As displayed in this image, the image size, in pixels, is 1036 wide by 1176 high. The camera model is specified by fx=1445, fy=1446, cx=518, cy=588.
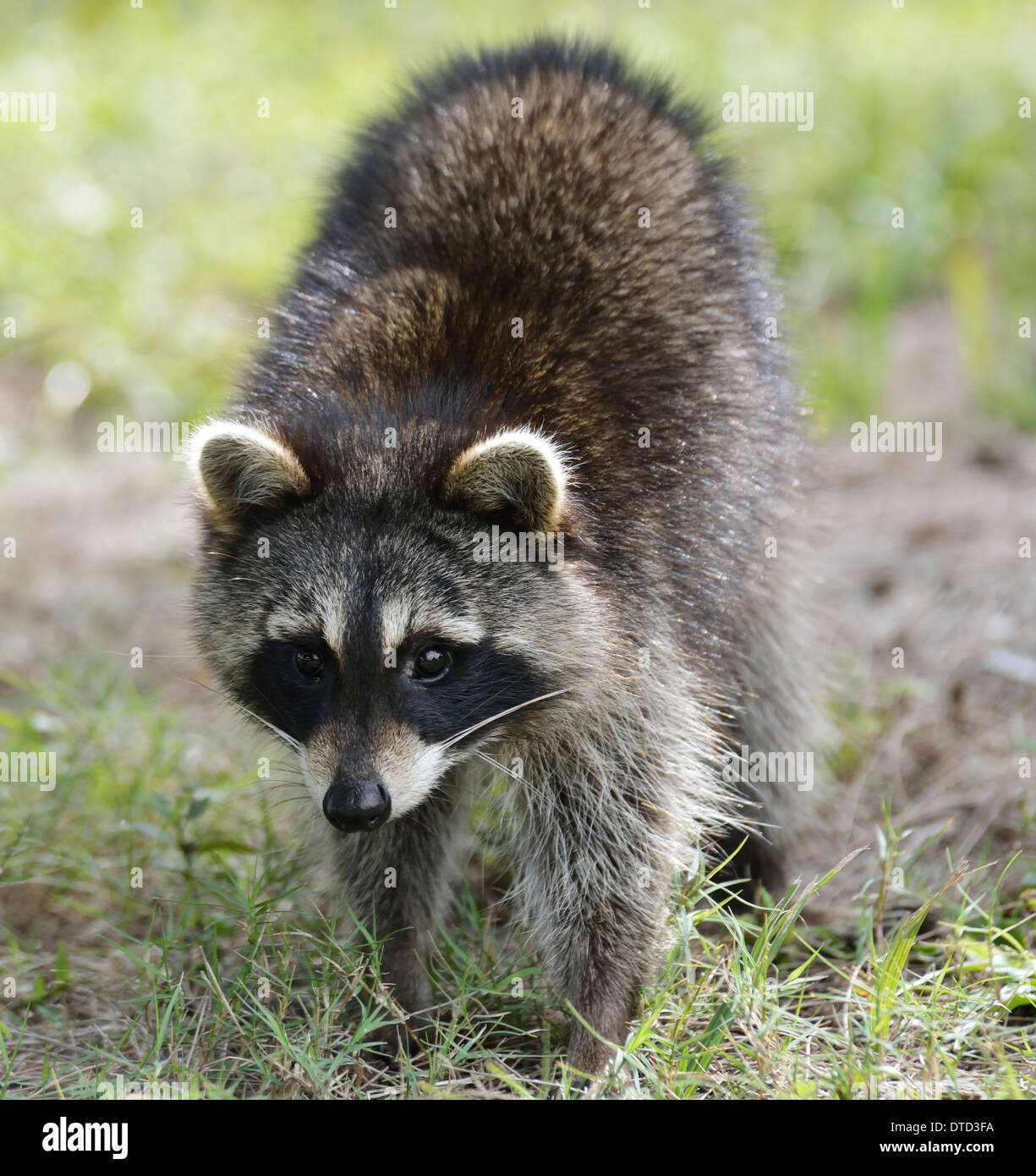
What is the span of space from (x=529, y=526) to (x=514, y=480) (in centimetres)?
16

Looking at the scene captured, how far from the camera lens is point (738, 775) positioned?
4.59 metres

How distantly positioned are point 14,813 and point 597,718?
7.11 feet

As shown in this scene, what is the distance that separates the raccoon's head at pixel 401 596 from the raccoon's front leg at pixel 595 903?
391 mm

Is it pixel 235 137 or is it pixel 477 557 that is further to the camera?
pixel 235 137

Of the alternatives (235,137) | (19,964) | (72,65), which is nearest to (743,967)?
(19,964)

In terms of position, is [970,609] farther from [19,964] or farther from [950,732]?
[19,964]

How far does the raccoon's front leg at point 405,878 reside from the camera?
407 cm

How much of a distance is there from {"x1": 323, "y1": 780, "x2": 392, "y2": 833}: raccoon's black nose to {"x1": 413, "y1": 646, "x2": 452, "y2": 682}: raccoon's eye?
1.09ft

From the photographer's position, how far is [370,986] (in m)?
3.90
